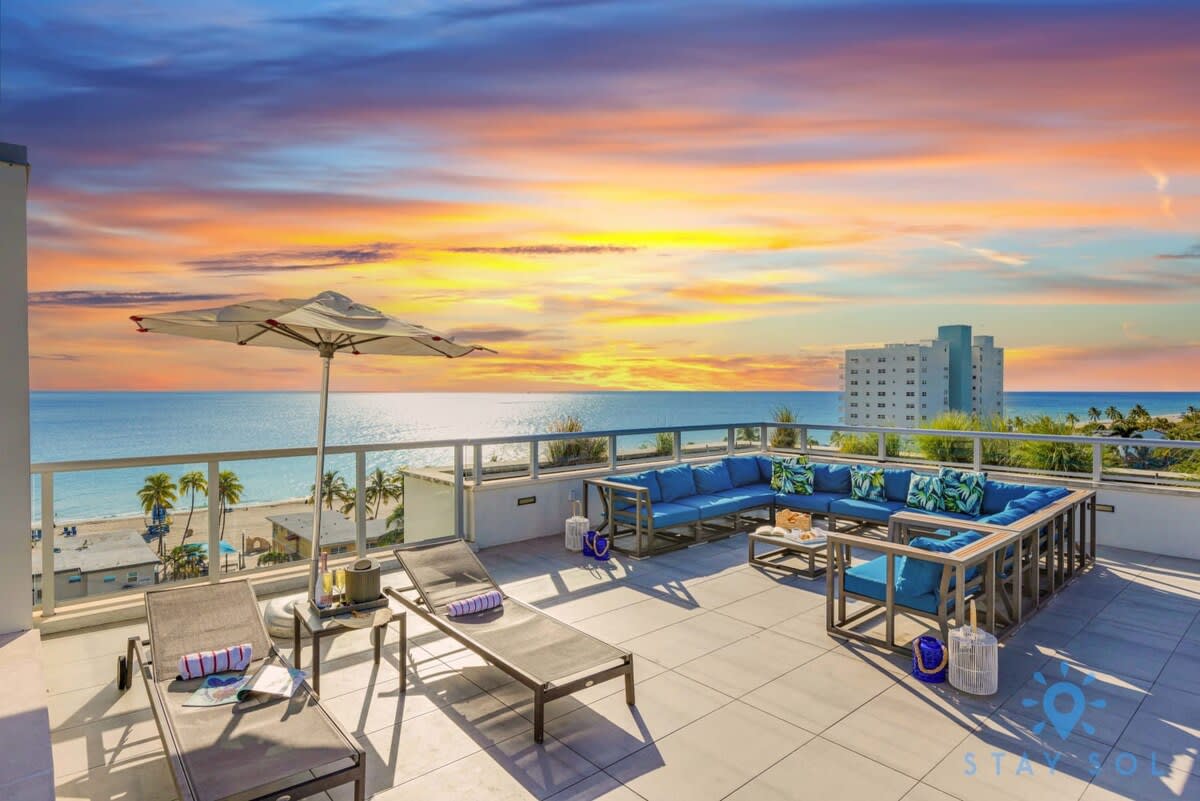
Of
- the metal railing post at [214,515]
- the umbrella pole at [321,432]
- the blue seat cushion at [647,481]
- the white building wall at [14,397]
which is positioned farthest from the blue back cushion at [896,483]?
the white building wall at [14,397]

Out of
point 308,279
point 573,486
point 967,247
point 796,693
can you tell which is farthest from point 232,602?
point 967,247

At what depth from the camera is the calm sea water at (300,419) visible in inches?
216

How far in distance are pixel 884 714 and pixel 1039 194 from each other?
7.99 m

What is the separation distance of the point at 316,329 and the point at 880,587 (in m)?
4.04

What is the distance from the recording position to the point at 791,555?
6645 millimetres

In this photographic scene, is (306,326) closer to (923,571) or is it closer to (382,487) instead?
(382,487)

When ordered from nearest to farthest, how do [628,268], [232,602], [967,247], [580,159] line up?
[232,602] < [580,159] < [628,268] < [967,247]

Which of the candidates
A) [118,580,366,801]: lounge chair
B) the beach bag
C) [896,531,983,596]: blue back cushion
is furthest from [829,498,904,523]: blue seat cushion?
[118,580,366,801]: lounge chair

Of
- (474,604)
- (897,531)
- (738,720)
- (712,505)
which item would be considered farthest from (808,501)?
(474,604)

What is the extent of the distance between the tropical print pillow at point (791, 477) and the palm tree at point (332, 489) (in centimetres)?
474

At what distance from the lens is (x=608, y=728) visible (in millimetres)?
3285

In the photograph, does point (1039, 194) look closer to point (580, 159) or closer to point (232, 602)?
point (580, 159)

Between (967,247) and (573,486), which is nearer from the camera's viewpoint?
(573,486)

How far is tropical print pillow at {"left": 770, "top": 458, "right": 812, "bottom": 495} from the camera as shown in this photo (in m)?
7.65
